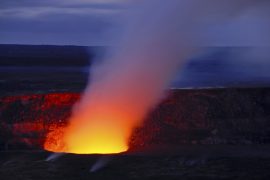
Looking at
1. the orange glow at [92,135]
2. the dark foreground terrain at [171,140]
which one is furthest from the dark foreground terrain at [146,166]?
the orange glow at [92,135]

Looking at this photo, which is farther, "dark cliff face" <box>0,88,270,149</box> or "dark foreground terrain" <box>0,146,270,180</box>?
"dark cliff face" <box>0,88,270,149</box>

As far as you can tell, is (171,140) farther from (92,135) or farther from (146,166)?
(146,166)

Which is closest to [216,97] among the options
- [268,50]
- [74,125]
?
[74,125]

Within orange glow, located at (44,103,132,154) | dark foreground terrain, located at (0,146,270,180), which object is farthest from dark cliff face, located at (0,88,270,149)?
dark foreground terrain, located at (0,146,270,180)

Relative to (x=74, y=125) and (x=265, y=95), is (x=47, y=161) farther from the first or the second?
(x=265, y=95)

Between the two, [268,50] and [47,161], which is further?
[268,50]

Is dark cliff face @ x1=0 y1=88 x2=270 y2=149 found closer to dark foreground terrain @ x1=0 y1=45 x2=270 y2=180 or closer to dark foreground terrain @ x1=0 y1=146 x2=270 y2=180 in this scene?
dark foreground terrain @ x1=0 y1=45 x2=270 y2=180

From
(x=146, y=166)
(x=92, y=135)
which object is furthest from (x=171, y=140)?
(x=146, y=166)

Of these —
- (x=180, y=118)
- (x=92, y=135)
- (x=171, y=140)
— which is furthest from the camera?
(x=180, y=118)
